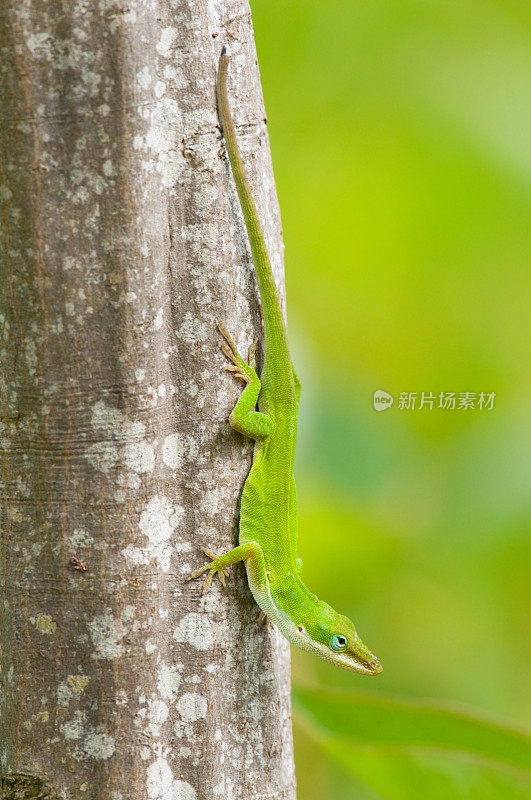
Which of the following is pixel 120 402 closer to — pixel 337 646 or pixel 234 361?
pixel 234 361

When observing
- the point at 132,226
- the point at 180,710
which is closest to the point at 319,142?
the point at 132,226

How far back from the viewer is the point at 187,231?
1.44 meters

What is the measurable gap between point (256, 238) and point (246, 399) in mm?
357

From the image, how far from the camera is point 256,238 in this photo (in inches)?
61.3

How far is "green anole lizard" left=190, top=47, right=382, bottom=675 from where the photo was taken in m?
1.53

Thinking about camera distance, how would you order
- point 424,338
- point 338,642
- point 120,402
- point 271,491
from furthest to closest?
point 424,338 < point 338,642 < point 271,491 < point 120,402

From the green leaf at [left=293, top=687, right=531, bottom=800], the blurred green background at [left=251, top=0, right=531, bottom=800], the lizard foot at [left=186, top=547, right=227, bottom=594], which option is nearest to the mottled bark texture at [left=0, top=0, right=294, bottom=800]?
the lizard foot at [left=186, top=547, right=227, bottom=594]

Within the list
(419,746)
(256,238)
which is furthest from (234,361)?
(419,746)

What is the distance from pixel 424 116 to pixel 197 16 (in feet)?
6.21

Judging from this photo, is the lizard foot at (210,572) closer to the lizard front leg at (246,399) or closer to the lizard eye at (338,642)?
the lizard front leg at (246,399)

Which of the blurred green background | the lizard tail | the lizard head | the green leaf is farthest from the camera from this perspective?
the blurred green background

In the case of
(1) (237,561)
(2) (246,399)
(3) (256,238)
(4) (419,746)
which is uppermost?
(3) (256,238)

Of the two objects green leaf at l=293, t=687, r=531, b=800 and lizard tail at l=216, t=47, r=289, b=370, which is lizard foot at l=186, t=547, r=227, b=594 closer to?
lizard tail at l=216, t=47, r=289, b=370

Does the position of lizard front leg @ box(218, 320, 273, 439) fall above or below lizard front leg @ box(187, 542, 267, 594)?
above
